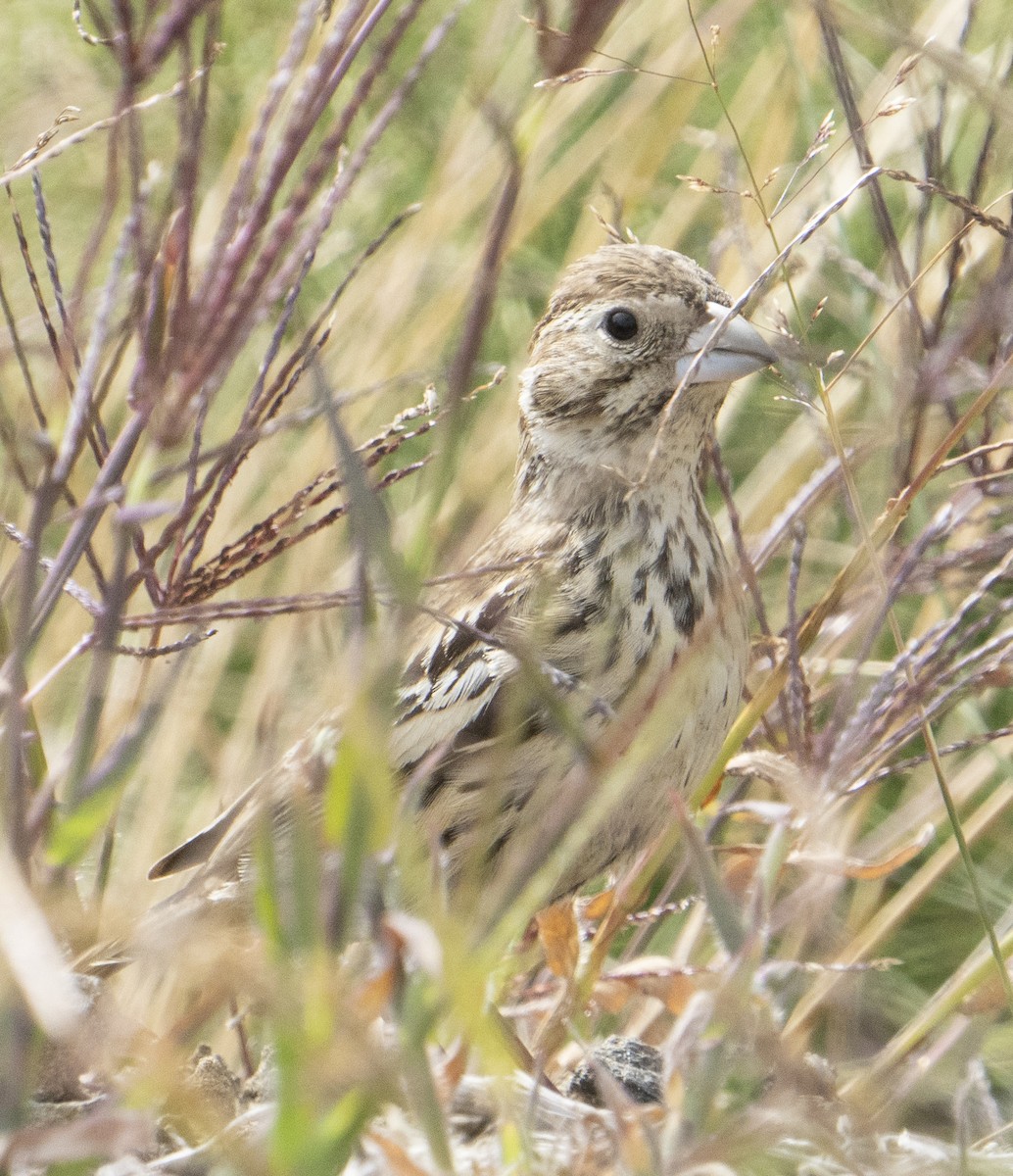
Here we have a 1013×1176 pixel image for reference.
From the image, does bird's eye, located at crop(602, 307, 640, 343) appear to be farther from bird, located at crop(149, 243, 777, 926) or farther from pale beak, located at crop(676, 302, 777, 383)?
pale beak, located at crop(676, 302, 777, 383)

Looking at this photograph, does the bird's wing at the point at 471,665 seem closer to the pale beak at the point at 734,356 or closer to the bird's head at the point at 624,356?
the bird's head at the point at 624,356

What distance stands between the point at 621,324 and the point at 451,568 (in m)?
0.87

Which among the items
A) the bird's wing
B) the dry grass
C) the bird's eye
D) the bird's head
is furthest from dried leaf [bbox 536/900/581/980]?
the bird's eye

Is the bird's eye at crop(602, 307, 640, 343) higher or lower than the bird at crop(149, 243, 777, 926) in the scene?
higher

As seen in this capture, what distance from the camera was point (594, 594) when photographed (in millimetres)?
1957

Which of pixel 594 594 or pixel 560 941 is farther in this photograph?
pixel 594 594

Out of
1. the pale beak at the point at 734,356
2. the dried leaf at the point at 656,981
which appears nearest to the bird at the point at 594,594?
the pale beak at the point at 734,356

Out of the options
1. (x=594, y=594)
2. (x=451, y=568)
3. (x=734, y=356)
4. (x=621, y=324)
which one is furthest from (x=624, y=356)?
(x=451, y=568)

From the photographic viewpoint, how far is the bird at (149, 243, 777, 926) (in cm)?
182

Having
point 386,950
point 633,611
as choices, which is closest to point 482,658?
point 633,611

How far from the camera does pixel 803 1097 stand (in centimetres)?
124

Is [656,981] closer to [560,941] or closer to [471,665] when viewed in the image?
[560,941]

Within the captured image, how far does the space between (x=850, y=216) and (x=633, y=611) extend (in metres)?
1.12

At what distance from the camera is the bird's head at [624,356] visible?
79.4 inches
